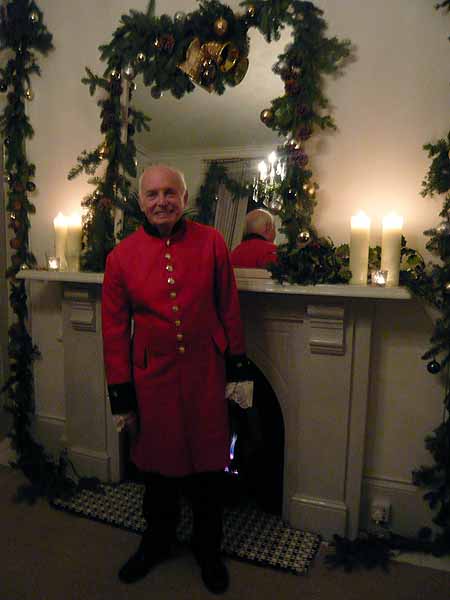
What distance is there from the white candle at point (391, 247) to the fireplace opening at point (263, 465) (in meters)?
0.75

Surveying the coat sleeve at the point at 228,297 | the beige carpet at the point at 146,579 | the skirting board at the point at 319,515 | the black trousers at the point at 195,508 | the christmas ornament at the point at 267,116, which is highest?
the christmas ornament at the point at 267,116

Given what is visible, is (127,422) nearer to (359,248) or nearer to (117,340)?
(117,340)

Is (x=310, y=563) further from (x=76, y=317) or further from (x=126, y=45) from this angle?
(x=126, y=45)

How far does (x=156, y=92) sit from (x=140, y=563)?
1967 millimetres

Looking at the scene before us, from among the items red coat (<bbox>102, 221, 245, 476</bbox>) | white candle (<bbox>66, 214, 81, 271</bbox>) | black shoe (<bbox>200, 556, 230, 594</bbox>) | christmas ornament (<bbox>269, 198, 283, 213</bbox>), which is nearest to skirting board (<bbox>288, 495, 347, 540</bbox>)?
black shoe (<bbox>200, 556, 230, 594</bbox>)

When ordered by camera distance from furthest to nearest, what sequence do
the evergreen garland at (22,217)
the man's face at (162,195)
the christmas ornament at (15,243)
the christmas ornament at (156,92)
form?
the christmas ornament at (15,243) < the evergreen garland at (22,217) < the christmas ornament at (156,92) < the man's face at (162,195)

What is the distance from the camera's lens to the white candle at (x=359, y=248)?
1482 mm

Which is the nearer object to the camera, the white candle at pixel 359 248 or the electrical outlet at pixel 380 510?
the white candle at pixel 359 248

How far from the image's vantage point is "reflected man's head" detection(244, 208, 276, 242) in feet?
5.53

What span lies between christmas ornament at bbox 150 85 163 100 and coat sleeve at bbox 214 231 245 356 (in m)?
0.86

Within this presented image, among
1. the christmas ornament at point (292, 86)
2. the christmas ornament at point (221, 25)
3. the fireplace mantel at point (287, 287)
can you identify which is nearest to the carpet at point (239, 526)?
the fireplace mantel at point (287, 287)

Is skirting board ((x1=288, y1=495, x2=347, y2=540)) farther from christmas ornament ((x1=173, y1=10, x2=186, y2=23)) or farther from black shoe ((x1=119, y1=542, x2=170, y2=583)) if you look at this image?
christmas ornament ((x1=173, y1=10, x2=186, y2=23))

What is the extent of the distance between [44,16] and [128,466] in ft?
7.86

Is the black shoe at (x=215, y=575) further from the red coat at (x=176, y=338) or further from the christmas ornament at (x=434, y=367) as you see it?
the christmas ornament at (x=434, y=367)
